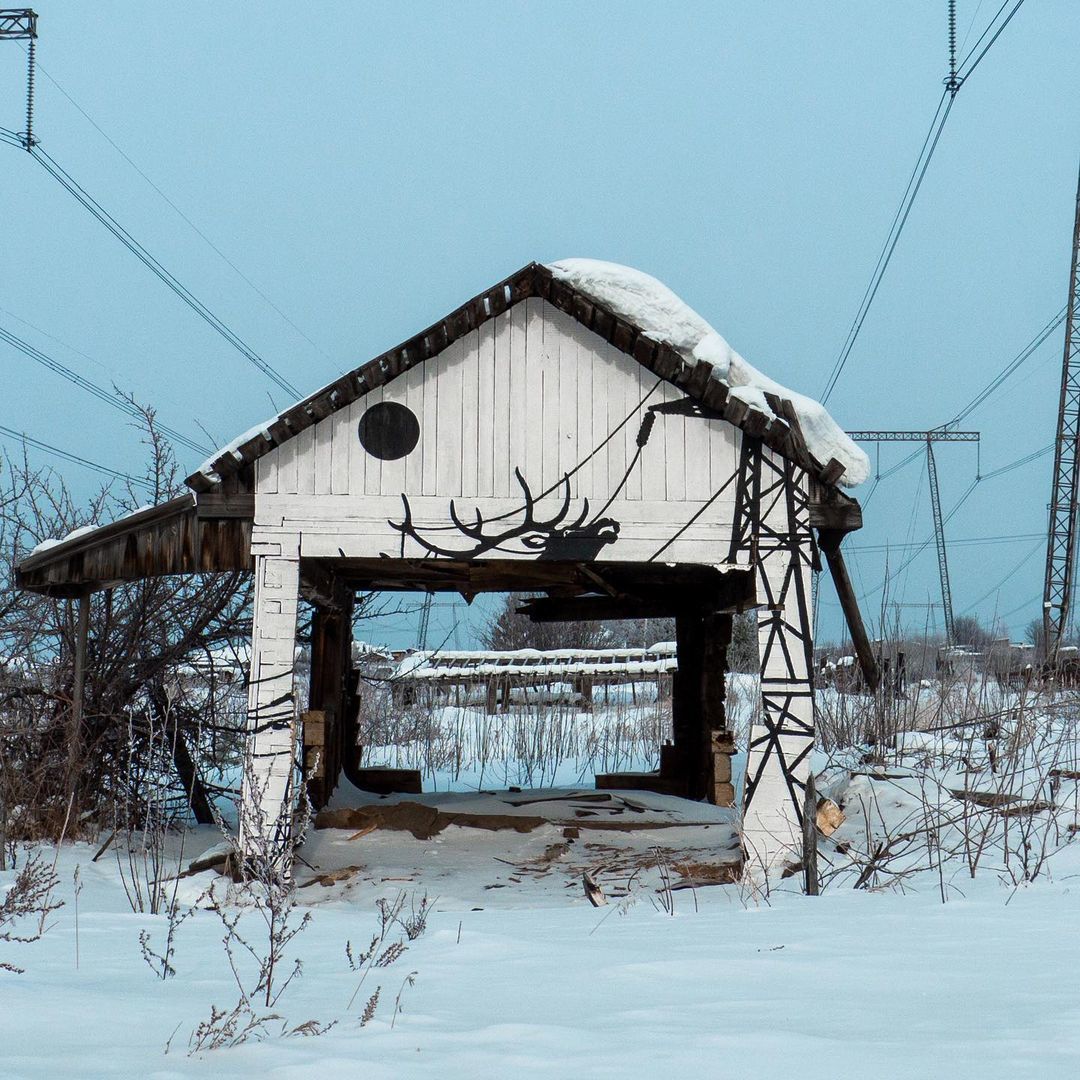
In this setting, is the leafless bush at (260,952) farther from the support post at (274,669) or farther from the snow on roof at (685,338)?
the snow on roof at (685,338)

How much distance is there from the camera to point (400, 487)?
952 cm

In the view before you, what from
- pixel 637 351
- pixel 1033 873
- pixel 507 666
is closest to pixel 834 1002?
pixel 1033 873

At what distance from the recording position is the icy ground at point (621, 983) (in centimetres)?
365

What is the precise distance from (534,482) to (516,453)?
0.29 metres

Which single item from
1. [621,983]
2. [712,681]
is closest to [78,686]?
[712,681]

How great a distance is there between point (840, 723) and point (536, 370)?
7888mm

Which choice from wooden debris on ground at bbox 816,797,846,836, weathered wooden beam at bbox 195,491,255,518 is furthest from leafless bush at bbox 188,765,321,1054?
wooden debris on ground at bbox 816,797,846,836

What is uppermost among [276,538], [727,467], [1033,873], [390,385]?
[390,385]

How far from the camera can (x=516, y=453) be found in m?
9.58

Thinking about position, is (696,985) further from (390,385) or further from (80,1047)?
(390,385)

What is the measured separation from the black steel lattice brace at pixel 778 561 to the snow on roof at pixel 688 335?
365mm

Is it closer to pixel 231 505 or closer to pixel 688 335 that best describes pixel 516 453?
pixel 688 335

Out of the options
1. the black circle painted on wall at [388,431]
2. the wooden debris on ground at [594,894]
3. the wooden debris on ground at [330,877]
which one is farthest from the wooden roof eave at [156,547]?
the wooden debris on ground at [594,894]

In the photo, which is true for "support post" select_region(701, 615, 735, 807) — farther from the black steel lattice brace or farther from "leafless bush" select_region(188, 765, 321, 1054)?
"leafless bush" select_region(188, 765, 321, 1054)
